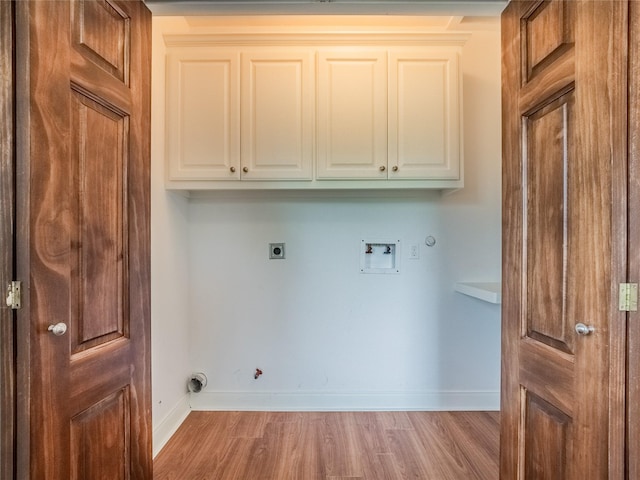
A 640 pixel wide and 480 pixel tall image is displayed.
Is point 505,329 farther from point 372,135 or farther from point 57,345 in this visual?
point 57,345

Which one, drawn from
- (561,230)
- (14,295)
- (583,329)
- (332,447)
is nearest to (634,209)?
(561,230)

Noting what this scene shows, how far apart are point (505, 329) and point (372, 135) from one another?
1.27 metres

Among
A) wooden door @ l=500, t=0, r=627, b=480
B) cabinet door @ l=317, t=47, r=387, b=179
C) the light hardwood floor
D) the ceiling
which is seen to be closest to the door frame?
the ceiling

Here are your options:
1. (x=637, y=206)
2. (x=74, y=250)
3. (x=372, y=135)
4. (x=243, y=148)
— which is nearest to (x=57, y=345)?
(x=74, y=250)

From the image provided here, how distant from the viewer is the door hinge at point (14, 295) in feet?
2.53

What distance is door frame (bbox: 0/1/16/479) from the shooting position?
764 mm

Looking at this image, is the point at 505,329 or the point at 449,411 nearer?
the point at 505,329

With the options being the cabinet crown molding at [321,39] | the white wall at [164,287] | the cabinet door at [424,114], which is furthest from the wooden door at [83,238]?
the cabinet door at [424,114]

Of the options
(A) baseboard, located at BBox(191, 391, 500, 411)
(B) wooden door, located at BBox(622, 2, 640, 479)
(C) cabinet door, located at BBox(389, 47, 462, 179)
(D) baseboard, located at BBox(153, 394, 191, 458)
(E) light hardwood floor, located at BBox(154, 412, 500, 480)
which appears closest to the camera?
(B) wooden door, located at BBox(622, 2, 640, 479)

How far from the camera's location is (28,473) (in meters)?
0.78

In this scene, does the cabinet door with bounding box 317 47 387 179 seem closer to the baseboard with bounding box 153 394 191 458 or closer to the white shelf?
the white shelf

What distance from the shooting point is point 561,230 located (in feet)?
3.01

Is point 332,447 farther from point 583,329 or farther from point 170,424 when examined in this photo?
point 583,329

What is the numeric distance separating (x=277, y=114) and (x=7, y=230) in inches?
56.9
